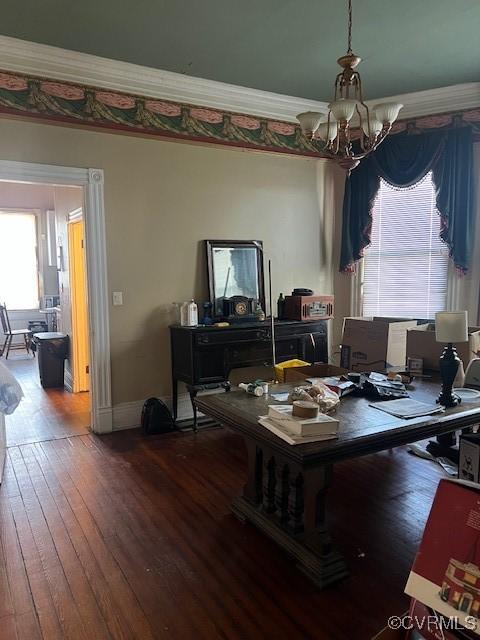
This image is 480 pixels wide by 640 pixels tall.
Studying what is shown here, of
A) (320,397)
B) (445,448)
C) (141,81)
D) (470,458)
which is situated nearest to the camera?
(320,397)

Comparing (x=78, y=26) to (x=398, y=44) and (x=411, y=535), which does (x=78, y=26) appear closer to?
(x=398, y=44)

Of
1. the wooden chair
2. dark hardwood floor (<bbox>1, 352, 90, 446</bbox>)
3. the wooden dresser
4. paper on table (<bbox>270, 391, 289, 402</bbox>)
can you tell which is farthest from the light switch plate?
the wooden chair

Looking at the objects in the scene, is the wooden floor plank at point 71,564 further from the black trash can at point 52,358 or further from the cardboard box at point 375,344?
the black trash can at point 52,358

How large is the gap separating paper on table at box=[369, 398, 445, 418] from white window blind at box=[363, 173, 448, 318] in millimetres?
2497

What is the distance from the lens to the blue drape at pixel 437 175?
14.4 ft

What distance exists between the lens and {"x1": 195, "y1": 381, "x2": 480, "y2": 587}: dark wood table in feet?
6.84

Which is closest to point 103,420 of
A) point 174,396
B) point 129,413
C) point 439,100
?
point 129,413

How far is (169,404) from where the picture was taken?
4.54m

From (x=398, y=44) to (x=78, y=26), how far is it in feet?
7.76

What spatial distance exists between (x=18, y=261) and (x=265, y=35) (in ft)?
23.5

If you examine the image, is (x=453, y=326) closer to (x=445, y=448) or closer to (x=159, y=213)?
(x=445, y=448)

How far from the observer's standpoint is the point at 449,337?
251 centimetres

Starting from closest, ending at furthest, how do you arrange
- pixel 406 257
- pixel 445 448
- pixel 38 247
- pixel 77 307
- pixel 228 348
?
pixel 445 448, pixel 228 348, pixel 406 257, pixel 77 307, pixel 38 247

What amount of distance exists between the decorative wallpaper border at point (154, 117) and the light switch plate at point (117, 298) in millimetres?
1418
